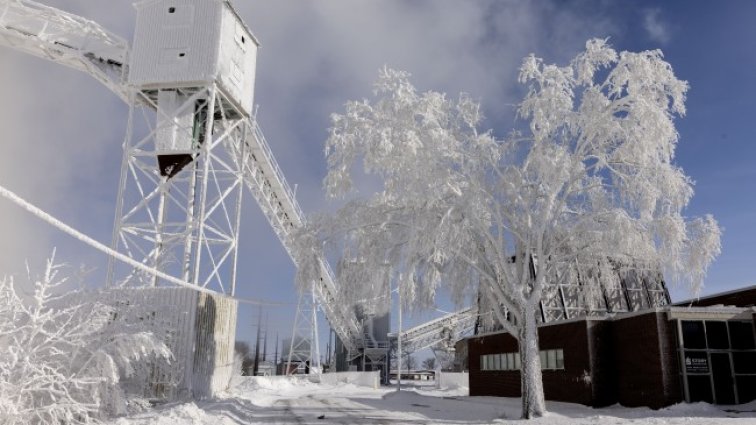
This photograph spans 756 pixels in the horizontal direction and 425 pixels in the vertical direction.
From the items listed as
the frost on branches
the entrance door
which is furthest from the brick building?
the frost on branches

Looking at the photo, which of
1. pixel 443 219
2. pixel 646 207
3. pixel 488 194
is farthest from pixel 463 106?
pixel 646 207

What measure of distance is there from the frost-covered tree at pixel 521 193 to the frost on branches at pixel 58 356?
21.1 ft

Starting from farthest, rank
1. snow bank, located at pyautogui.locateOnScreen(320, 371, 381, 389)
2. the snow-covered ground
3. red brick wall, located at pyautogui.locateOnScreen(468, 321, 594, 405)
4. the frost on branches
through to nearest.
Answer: snow bank, located at pyautogui.locateOnScreen(320, 371, 381, 389) → red brick wall, located at pyautogui.locateOnScreen(468, 321, 594, 405) → the snow-covered ground → the frost on branches

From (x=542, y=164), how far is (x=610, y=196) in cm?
264

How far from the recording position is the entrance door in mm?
21688

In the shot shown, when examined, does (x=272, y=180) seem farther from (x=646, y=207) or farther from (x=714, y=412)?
(x=714, y=412)

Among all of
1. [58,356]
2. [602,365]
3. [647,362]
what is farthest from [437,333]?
[58,356]

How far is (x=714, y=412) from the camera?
1970 centimetres

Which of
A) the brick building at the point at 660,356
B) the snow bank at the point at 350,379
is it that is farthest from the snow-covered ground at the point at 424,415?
the snow bank at the point at 350,379

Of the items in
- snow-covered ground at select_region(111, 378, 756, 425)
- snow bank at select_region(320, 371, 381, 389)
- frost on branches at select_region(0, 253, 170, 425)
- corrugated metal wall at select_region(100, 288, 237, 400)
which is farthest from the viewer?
snow bank at select_region(320, 371, 381, 389)

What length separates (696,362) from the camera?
21.6m

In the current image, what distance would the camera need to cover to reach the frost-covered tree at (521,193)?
17.5 meters

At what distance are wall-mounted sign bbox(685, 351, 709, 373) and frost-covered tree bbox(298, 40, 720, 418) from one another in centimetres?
418

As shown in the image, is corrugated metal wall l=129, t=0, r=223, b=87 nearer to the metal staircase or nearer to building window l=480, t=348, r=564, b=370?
building window l=480, t=348, r=564, b=370
